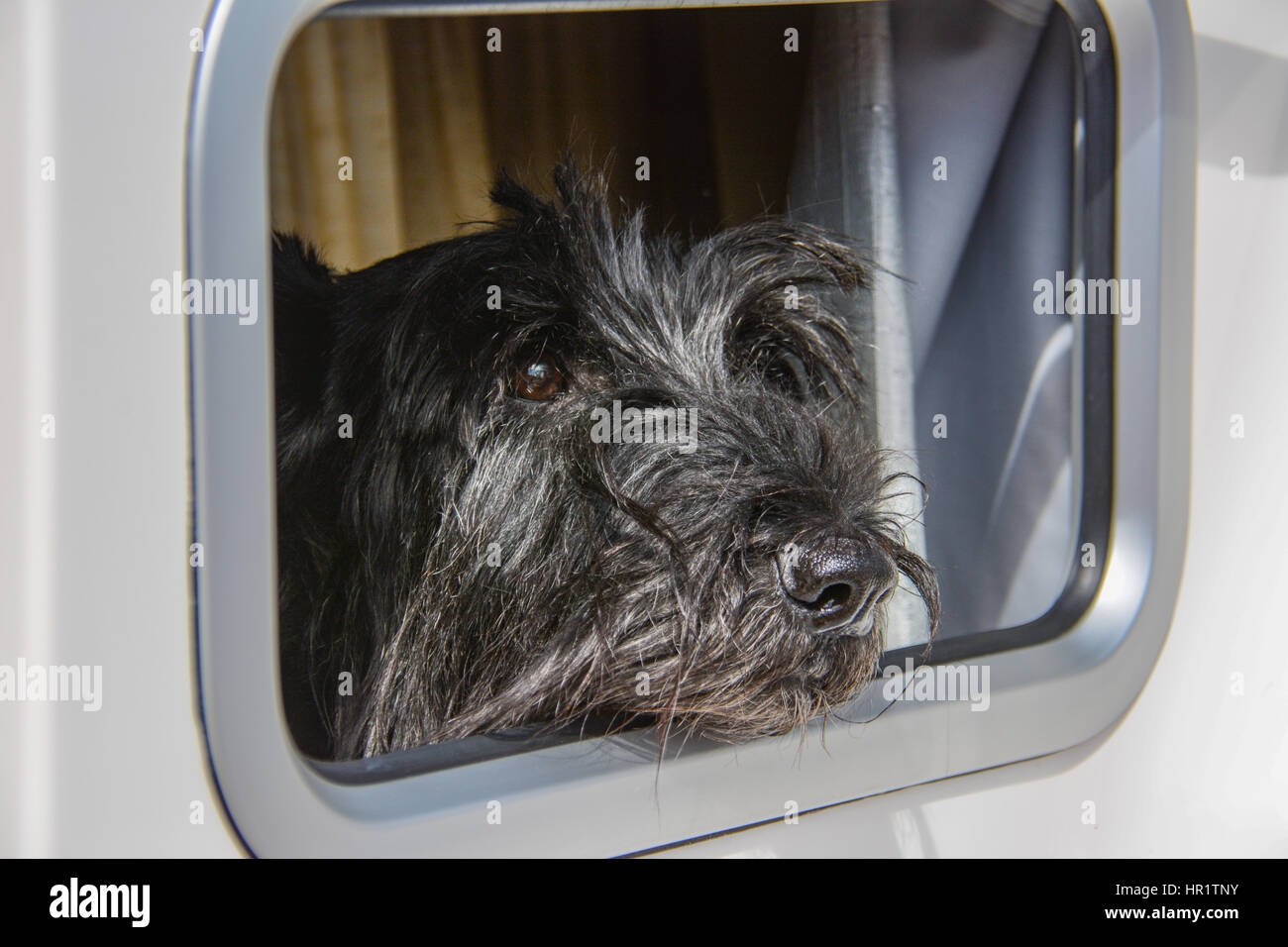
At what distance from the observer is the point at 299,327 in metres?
1.44

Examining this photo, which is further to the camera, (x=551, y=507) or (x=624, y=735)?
(x=551, y=507)

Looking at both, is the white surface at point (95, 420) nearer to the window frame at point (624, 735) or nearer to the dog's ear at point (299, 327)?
the window frame at point (624, 735)

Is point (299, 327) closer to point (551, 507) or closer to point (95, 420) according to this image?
point (551, 507)

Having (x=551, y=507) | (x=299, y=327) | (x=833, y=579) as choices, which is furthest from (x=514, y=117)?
(x=833, y=579)

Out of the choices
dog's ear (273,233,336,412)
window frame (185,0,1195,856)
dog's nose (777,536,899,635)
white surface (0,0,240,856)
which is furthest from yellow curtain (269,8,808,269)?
white surface (0,0,240,856)

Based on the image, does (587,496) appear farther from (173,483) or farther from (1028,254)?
(1028,254)

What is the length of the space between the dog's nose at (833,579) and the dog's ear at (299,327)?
76 cm

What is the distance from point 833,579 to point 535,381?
1.75 feet

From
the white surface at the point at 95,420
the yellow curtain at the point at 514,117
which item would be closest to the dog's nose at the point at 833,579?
the white surface at the point at 95,420

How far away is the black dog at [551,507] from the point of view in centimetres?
115

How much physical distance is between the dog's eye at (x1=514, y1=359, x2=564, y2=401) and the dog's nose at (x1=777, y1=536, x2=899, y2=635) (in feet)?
1.46

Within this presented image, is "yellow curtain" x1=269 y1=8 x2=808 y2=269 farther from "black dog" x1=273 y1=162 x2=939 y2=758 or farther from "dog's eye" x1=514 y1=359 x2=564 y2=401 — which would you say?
"dog's eye" x1=514 y1=359 x2=564 y2=401

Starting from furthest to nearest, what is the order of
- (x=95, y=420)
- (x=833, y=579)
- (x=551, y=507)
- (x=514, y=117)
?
(x=514, y=117), (x=551, y=507), (x=833, y=579), (x=95, y=420)

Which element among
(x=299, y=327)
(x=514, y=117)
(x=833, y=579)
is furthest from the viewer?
(x=514, y=117)
